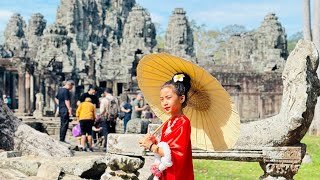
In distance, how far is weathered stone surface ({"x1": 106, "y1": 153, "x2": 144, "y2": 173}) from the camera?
5.66 m

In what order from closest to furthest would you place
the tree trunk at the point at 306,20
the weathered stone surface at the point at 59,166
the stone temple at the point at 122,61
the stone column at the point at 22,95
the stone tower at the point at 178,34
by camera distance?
the weathered stone surface at the point at 59,166, the tree trunk at the point at 306,20, the stone column at the point at 22,95, the stone temple at the point at 122,61, the stone tower at the point at 178,34

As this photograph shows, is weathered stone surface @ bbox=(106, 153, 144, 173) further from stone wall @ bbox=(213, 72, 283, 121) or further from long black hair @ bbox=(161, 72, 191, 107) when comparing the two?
stone wall @ bbox=(213, 72, 283, 121)

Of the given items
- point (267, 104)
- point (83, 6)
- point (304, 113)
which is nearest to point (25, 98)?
point (267, 104)

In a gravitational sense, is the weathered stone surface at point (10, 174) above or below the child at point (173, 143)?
below

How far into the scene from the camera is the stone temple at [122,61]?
2956 centimetres

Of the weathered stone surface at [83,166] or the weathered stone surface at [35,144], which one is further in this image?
the weathered stone surface at [35,144]

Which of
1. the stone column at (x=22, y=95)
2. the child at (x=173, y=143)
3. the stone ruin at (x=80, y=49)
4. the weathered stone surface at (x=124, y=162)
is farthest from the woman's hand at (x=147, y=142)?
the stone column at (x=22, y=95)

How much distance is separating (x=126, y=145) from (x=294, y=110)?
68.0 inches

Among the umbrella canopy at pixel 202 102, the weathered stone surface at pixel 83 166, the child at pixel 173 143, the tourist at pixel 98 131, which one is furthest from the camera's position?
the tourist at pixel 98 131

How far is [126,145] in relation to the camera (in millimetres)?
5676

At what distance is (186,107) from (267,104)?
19656mm

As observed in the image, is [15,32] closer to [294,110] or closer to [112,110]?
[112,110]

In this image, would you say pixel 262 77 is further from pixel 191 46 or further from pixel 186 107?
pixel 186 107

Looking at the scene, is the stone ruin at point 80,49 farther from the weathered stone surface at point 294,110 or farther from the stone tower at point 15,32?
the weathered stone surface at point 294,110
